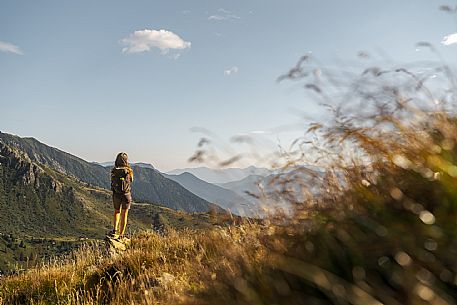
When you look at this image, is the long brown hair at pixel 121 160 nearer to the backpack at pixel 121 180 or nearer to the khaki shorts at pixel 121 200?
the backpack at pixel 121 180

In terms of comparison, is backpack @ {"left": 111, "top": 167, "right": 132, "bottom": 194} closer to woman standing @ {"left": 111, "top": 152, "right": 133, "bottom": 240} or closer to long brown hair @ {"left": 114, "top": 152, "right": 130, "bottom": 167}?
woman standing @ {"left": 111, "top": 152, "right": 133, "bottom": 240}

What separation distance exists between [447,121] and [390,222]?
76 centimetres

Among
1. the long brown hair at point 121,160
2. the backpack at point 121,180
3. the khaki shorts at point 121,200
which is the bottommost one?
the khaki shorts at point 121,200

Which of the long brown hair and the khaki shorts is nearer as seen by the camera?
the khaki shorts

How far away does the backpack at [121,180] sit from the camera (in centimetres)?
→ 1534

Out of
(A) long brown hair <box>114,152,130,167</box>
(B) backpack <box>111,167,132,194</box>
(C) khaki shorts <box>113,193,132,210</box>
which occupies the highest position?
(A) long brown hair <box>114,152,130,167</box>

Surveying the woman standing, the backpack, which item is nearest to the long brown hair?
the woman standing

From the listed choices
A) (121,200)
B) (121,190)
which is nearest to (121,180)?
(121,190)

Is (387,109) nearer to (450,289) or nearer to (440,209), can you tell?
(440,209)

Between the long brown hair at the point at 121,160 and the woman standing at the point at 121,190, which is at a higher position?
the long brown hair at the point at 121,160

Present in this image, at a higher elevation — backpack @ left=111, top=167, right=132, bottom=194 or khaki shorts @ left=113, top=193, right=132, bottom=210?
backpack @ left=111, top=167, right=132, bottom=194

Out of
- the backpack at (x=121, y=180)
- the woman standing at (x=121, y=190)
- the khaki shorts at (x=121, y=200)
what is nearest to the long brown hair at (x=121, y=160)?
the woman standing at (x=121, y=190)

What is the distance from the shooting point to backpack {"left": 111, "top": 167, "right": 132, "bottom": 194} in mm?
15336

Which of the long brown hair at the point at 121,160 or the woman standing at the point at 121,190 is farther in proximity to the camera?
the long brown hair at the point at 121,160
